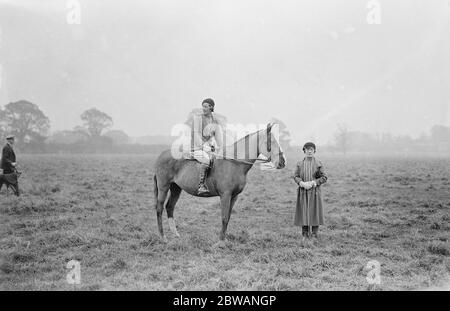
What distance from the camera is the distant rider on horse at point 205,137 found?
7785mm

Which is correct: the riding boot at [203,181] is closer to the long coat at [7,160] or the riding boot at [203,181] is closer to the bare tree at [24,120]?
the long coat at [7,160]

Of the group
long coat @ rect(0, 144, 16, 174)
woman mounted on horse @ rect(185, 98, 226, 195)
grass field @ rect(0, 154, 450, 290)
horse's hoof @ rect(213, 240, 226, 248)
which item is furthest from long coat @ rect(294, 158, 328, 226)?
long coat @ rect(0, 144, 16, 174)

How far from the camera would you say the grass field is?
5328mm

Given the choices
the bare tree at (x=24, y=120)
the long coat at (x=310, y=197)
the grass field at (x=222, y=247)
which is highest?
the bare tree at (x=24, y=120)

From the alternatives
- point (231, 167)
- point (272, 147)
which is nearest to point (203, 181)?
point (231, 167)

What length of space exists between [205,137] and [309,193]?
9.30ft

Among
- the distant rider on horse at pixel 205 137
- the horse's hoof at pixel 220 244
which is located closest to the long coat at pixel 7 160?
the distant rider on horse at pixel 205 137

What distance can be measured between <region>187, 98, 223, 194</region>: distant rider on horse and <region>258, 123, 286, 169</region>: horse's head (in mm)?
1041

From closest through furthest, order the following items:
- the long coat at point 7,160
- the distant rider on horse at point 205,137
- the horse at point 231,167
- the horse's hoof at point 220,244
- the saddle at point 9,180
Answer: the horse's hoof at point 220,244, the horse at point 231,167, the distant rider on horse at point 205,137, the saddle at point 9,180, the long coat at point 7,160

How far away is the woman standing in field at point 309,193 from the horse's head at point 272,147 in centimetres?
99

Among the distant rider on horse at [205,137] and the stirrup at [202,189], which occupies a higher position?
the distant rider on horse at [205,137]

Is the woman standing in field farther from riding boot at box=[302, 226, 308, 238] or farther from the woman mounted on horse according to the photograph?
the woman mounted on horse
